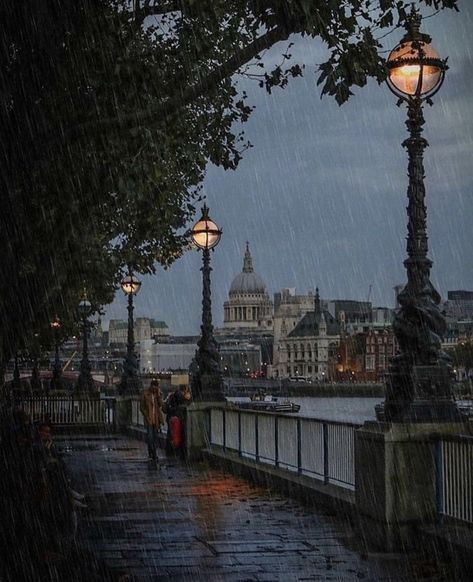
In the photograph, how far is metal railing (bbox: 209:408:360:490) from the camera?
15953mm

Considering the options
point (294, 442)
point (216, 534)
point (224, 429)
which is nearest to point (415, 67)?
point (216, 534)

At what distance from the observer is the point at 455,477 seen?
11.6m

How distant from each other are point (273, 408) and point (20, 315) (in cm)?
8769

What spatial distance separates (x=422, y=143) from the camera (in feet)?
42.5

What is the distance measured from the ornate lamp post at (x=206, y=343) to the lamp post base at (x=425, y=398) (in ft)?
43.6

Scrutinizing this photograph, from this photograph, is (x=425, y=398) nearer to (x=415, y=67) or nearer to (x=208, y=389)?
(x=415, y=67)

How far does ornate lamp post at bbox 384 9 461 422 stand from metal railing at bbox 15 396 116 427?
29002mm

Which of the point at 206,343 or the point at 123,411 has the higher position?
the point at 206,343

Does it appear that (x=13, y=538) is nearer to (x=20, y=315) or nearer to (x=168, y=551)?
(x=168, y=551)

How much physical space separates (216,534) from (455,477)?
3.18m

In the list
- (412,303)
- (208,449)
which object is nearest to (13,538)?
(412,303)

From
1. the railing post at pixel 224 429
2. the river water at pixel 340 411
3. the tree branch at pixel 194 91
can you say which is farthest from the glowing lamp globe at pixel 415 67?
the river water at pixel 340 411

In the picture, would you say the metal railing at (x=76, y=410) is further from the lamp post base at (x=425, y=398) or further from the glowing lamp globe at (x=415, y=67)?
the glowing lamp globe at (x=415, y=67)

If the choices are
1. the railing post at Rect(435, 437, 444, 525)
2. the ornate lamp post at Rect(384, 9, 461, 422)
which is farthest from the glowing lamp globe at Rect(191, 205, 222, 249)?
the railing post at Rect(435, 437, 444, 525)
